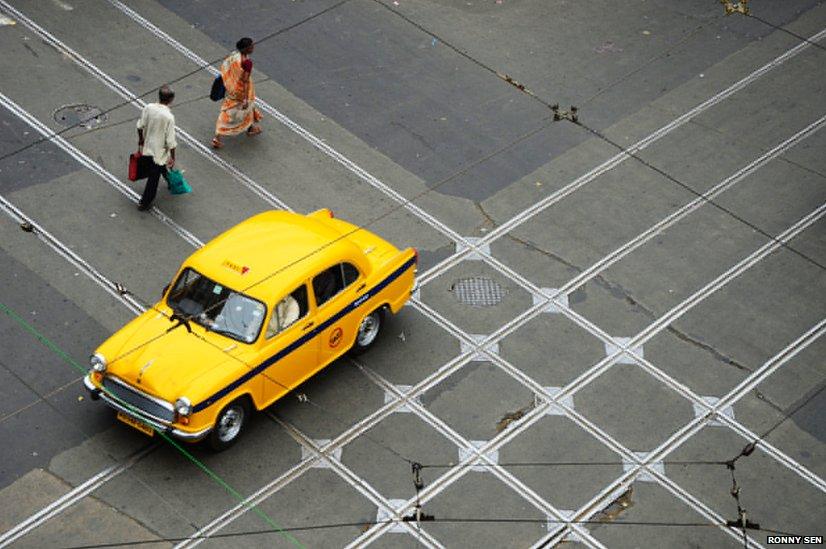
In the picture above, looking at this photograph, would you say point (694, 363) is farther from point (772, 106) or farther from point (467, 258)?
point (772, 106)

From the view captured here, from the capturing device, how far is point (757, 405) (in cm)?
1656

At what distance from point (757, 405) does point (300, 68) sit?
927cm

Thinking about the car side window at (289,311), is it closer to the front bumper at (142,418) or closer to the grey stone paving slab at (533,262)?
the front bumper at (142,418)

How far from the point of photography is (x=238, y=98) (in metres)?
19.6

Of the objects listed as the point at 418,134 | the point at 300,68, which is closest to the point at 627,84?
the point at 418,134

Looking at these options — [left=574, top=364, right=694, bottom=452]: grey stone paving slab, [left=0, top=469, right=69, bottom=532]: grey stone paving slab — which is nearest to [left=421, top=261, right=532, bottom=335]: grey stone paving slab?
[left=574, top=364, right=694, bottom=452]: grey stone paving slab

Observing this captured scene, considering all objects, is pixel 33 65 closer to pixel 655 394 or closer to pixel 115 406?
pixel 115 406

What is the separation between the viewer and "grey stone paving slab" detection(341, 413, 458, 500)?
15.0 m

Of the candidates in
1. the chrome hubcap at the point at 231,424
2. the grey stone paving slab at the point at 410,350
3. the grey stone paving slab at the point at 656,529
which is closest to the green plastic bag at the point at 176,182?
the grey stone paving slab at the point at 410,350

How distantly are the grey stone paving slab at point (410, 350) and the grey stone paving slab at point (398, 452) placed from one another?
75cm

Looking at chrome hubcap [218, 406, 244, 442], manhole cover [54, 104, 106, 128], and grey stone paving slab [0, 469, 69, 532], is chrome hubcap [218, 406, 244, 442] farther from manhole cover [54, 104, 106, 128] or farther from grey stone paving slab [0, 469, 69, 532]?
manhole cover [54, 104, 106, 128]

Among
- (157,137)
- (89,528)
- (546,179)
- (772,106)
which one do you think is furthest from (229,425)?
(772,106)

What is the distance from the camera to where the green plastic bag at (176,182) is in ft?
60.4

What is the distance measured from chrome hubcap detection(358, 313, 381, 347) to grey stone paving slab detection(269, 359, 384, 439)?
34cm
